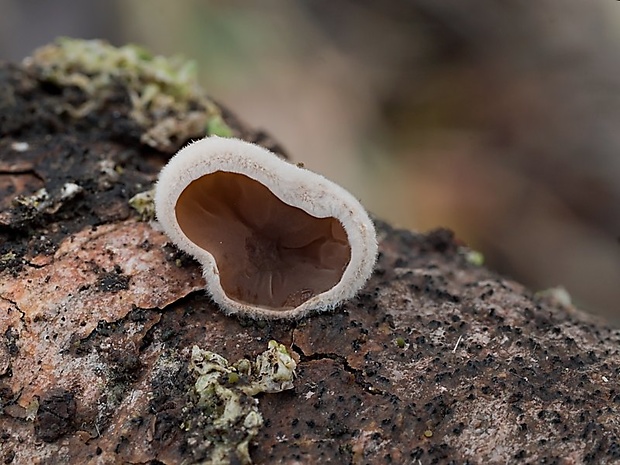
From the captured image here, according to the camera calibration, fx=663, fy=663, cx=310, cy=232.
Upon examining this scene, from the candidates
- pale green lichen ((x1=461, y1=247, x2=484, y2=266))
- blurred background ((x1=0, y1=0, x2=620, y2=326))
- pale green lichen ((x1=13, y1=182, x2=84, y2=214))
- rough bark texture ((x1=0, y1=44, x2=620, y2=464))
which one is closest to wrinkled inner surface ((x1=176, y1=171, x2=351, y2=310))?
rough bark texture ((x1=0, y1=44, x2=620, y2=464))

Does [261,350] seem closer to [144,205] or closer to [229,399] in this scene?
[229,399]

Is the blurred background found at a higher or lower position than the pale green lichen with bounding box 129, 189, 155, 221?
higher

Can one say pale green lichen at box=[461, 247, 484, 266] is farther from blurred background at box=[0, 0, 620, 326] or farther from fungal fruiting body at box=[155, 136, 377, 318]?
blurred background at box=[0, 0, 620, 326]

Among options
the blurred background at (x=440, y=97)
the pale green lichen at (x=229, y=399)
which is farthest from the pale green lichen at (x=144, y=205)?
the blurred background at (x=440, y=97)

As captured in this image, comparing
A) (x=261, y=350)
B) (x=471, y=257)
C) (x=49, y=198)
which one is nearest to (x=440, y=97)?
(x=471, y=257)

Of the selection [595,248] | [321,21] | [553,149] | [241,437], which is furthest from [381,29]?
[241,437]

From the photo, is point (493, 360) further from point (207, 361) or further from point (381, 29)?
point (381, 29)
